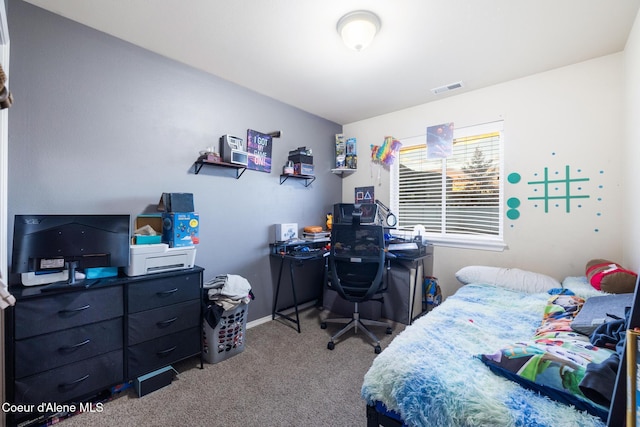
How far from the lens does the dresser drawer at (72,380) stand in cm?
138

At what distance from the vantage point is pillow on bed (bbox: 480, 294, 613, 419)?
89 centimetres

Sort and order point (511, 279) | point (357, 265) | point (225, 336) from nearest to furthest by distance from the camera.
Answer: point (225, 336) < point (511, 279) < point (357, 265)

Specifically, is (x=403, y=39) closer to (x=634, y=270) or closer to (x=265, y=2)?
(x=265, y=2)

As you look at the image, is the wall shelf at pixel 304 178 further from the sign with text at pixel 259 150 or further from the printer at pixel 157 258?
the printer at pixel 157 258

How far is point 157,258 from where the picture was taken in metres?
1.86

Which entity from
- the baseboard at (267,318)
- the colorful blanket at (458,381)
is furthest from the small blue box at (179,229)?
the colorful blanket at (458,381)

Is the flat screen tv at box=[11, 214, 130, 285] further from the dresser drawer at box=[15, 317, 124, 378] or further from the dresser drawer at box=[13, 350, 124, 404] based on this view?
the dresser drawer at box=[13, 350, 124, 404]

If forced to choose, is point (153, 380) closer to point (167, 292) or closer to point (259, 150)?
point (167, 292)

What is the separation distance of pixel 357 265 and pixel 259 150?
161 cm

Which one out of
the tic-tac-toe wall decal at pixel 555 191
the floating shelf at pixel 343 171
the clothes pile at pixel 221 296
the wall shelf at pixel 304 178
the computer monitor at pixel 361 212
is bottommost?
the clothes pile at pixel 221 296

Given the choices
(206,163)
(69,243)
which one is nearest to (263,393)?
(69,243)

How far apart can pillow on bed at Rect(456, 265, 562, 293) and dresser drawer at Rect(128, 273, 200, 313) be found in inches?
95.4

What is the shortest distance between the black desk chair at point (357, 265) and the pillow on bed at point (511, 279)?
858mm

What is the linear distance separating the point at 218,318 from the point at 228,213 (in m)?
1.01
